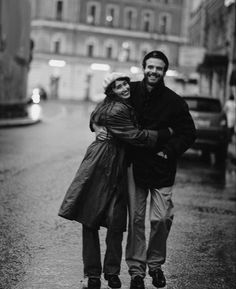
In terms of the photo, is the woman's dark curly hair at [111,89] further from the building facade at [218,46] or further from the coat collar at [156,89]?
the building facade at [218,46]

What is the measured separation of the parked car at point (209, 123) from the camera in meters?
17.8

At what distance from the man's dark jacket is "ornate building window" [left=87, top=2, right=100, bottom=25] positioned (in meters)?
79.2

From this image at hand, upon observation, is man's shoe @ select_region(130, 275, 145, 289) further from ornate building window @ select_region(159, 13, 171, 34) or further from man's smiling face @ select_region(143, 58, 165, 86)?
ornate building window @ select_region(159, 13, 171, 34)

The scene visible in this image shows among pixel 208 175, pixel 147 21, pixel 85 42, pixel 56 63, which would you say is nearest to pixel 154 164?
pixel 208 175

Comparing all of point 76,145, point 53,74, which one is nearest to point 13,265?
point 76,145

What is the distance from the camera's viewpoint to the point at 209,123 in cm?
1786

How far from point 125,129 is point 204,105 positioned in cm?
1310

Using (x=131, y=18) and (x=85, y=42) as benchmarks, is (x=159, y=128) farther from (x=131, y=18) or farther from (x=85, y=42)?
(x=131, y=18)

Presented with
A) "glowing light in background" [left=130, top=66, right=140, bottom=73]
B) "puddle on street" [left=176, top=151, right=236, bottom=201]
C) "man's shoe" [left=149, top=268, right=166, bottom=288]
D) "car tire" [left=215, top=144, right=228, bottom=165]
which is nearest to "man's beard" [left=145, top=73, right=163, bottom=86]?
"man's shoe" [left=149, top=268, right=166, bottom=288]

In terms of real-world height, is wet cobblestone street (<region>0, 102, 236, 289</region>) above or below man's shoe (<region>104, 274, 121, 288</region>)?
below

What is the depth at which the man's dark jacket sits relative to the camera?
543 centimetres

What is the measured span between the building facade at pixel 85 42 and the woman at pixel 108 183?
7532 cm

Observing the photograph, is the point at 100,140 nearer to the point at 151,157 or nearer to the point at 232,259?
the point at 151,157

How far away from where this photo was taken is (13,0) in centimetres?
3045
